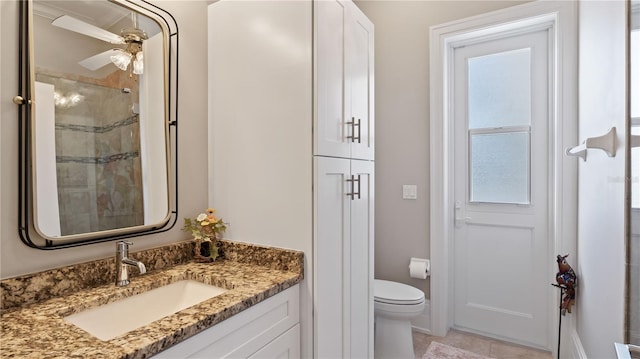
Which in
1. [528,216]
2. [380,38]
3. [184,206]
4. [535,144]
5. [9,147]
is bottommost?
[528,216]

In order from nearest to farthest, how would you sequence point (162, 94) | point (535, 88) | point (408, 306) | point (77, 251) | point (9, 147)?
point (9, 147)
point (77, 251)
point (162, 94)
point (408, 306)
point (535, 88)

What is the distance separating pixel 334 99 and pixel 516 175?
1.73 m

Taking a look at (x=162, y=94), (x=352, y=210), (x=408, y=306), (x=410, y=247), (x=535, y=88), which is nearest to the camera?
(x=162, y=94)

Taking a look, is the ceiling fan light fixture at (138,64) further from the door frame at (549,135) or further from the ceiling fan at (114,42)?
the door frame at (549,135)

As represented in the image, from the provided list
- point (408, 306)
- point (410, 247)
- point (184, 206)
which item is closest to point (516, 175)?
point (410, 247)

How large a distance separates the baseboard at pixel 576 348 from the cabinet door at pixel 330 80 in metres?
1.74

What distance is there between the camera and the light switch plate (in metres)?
2.58

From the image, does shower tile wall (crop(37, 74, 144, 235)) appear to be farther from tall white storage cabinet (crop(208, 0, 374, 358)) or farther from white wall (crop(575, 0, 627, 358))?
white wall (crop(575, 0, 627, 358))

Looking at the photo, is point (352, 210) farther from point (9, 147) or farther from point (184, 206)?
point (9, 147)

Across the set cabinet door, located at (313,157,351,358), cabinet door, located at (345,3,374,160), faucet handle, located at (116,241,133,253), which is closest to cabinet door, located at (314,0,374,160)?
cabinet door, located at (345,3,374,160)

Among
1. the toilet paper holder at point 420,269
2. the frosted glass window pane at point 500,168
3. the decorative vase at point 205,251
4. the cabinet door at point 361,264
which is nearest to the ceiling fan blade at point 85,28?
the decorative vase at point 205,251

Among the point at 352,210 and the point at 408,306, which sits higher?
the point at 352,210

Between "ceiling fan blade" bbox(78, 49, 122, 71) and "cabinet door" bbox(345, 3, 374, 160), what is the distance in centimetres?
97

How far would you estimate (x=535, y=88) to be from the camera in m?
2.33
